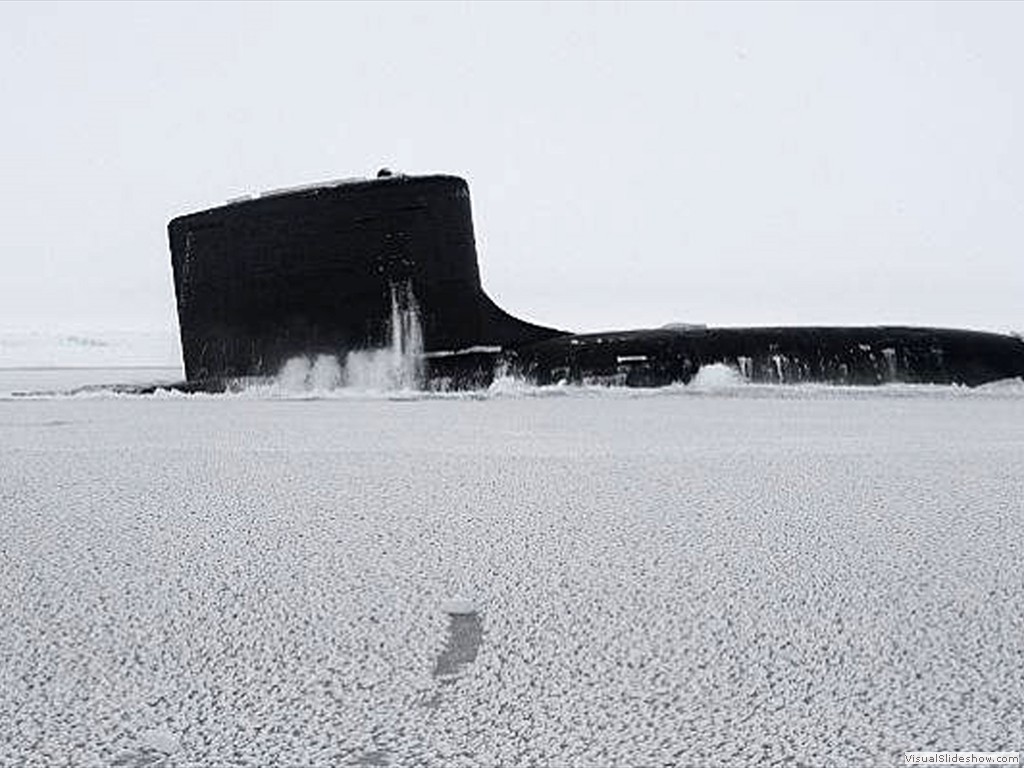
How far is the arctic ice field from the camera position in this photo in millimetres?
1048

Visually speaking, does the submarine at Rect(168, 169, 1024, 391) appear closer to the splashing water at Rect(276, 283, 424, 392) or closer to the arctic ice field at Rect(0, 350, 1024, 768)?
the splashing water at Rect(276, 283, 424, 392)

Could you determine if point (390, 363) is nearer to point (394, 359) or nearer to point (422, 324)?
point (394, 359)

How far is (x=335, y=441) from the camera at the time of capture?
3.99m

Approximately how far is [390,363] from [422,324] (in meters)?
0.39

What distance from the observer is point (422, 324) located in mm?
8258

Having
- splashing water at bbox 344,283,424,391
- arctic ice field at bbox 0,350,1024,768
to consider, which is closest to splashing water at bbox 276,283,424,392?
splashing water at bbox 344,283,424,391

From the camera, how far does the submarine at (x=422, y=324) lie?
8.13m

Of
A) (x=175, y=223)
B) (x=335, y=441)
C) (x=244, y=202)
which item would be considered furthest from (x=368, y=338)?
(x=335, y=441)

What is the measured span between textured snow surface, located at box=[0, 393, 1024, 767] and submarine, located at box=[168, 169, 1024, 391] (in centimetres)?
501

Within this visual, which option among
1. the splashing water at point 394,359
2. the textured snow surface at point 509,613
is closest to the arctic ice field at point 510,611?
the textured snow surface at point 509,613

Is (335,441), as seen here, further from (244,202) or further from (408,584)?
(244,202)

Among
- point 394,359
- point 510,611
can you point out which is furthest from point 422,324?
point 510,611

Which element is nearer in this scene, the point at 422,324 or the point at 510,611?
the point at 510,611

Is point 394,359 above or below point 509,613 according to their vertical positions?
above
